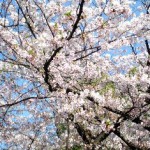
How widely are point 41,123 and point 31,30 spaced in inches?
134

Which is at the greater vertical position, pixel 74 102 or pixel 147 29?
pixel 147 29

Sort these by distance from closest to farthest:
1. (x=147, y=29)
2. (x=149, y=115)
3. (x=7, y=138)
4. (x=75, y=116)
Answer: (x=75, y=116) < (x=147, y=29) < (x=149, y=115) < (x=7, y=138)

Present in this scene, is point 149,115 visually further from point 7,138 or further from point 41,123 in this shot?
point 7,138

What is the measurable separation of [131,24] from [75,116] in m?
2.69

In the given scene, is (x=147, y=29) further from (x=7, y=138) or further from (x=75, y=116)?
(x=7, y=138)

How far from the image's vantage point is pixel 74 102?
8008 mm

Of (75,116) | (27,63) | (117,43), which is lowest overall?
(75,116)

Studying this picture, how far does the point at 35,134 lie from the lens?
480 inches

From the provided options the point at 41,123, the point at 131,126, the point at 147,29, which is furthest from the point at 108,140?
the point at 147,29

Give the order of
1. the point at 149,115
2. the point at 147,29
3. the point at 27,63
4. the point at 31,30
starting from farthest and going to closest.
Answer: the point at 149,115, the point at 31,30, the point at 147,29, the point at 27,63

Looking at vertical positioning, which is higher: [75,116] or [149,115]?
[149,115]

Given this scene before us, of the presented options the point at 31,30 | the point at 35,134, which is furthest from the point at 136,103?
the point at 35,134

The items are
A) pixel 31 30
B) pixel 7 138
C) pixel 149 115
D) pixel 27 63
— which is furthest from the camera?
pixel 7 138

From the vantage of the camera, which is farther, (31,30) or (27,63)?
(31,30)
